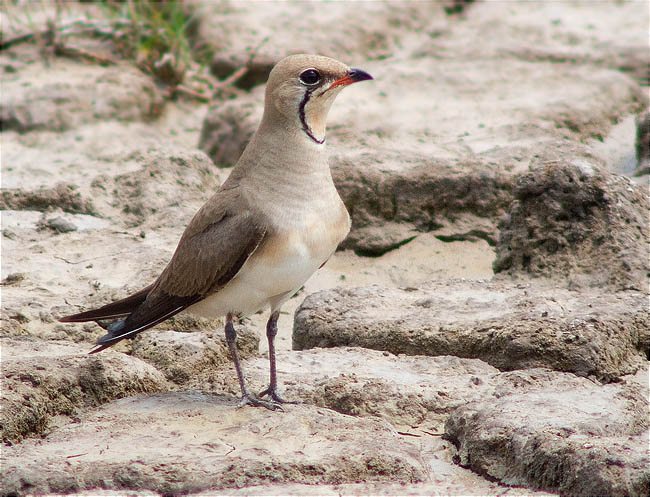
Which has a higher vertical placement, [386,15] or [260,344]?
[386,15]

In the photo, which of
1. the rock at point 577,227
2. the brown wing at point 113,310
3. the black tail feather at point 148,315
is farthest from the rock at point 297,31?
the black tail feather at point 148,315

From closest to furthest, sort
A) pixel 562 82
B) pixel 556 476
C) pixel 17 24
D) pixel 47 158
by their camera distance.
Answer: pixel 556 476 → pixel 47 158 → pixel 562 82 → pixel 17 24

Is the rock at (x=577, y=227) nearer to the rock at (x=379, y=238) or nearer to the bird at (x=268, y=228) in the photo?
the rock at (x=379, y=238)

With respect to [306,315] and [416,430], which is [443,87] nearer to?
[306,315]

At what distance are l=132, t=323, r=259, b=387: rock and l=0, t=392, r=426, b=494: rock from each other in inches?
14.1

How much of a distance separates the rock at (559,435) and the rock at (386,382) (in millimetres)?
140

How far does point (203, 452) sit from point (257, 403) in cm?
46

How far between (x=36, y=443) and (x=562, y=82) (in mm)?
4128

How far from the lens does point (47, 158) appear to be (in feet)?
19.2

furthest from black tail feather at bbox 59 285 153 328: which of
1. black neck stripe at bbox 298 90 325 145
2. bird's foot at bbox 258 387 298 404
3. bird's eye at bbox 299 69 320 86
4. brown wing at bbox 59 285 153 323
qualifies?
bird's eye at bbox 299 69 320 86

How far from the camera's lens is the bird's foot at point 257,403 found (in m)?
3.41

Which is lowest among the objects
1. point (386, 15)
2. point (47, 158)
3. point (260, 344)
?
point (260, 344)

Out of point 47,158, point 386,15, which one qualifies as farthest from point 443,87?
point 47,158

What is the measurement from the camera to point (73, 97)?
6.38m
